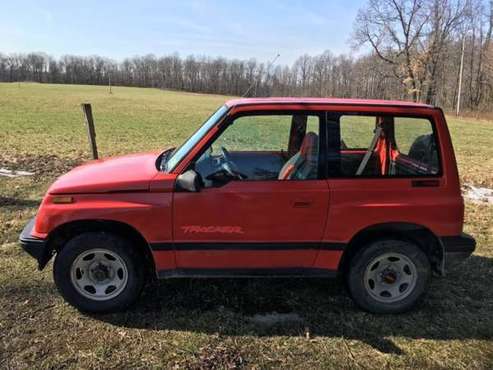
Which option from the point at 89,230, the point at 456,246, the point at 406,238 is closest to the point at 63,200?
the point at 89,230

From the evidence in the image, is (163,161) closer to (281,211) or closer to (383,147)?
(281,211)

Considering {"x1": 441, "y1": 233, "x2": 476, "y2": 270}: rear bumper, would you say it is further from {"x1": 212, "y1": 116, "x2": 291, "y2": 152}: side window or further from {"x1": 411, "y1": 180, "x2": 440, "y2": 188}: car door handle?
{"x1": 212, "y1": 116, "x2": 291, "y2": 152}: side window

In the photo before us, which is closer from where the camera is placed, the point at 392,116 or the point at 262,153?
the point at 392,116

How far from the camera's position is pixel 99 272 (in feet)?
12.6

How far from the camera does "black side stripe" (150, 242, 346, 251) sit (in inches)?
148

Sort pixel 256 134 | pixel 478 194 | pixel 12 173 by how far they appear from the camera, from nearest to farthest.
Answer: pixel 256 134
pixel 478 194
pixel 12 173

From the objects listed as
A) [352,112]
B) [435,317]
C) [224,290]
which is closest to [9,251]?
[224,290]

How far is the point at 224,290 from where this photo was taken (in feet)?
14.3

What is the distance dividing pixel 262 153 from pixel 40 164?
806 centimetres

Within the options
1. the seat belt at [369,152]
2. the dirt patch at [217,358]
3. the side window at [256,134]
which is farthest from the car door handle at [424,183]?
the dirt patch at [217,358]

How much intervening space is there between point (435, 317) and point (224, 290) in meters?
1.89

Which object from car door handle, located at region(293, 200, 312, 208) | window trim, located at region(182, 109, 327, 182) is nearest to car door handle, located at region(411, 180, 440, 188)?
window trim, located at region(182, 109, 327, 182)

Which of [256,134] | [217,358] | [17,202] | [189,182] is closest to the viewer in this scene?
[217,358]

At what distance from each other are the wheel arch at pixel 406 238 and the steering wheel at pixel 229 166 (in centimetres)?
109
